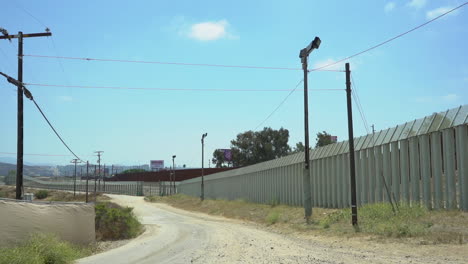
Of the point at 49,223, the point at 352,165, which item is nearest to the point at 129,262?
the point at 49,223

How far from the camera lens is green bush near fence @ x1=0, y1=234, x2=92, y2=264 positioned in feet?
35.9

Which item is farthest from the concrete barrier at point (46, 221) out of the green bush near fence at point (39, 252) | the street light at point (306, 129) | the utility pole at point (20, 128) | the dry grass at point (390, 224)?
the street light at point (306, 129)

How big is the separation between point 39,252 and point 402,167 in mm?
15488

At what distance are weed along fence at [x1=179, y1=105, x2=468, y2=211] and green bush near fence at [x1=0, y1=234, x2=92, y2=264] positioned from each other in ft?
45.2

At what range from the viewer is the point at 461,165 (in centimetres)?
1756

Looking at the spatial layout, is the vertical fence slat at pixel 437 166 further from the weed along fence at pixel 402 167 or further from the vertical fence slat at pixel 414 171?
the vertical fence slat at pixel 414 171

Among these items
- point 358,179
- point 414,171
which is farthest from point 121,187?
point 414,171

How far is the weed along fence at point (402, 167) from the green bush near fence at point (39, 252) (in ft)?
45.2

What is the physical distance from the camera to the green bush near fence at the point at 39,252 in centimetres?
1094

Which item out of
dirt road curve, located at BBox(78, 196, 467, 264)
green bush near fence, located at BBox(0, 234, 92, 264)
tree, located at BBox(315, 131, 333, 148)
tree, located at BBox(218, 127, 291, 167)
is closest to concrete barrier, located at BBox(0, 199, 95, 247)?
green bush near fence, located at BBox(0, 234, 92, 264)

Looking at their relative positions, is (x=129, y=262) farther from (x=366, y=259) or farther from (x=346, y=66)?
(x=346, y=66)

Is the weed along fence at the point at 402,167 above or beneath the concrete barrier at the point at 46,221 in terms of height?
above

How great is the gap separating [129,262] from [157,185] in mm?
113214

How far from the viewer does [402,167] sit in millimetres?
21188
